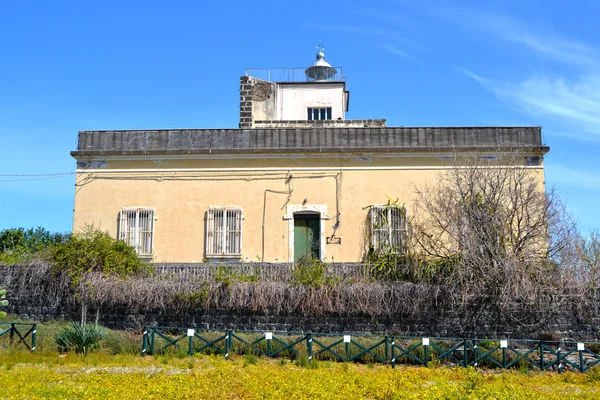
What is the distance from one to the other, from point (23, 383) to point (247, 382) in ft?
12.5

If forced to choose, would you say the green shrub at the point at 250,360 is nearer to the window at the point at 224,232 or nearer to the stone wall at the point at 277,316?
the stone wall at the point at 277,316

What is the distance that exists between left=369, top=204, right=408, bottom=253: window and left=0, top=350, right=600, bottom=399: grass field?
210 inches

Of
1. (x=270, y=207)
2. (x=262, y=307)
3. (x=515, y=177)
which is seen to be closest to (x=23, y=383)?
(x=262, y=307)

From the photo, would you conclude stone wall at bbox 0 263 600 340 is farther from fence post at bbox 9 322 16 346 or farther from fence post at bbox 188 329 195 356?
fence post at bbox 9 322 16 346

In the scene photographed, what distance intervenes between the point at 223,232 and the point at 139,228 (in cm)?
262

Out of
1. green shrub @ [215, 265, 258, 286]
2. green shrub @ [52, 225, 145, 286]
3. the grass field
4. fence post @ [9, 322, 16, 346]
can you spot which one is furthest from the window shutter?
the grass field

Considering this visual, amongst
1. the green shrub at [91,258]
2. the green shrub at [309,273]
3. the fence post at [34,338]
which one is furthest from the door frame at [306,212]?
the fence post at [34,338]

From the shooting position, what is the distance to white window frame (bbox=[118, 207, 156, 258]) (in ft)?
64.1

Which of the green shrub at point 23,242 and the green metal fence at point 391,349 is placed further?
the green shrub at point 23,242

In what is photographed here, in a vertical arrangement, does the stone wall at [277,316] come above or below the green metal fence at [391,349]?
above

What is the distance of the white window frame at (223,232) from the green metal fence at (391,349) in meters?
4.15

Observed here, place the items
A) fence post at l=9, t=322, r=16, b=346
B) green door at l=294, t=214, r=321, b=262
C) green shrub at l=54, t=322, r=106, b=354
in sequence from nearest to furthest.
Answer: green shrub at l=54, t=322, r=106, b=354 < fence post at l=9, t=322, r=16, b=346 < green door at l=294, t=214, r=321, b=262

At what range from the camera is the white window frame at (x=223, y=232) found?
1928cm

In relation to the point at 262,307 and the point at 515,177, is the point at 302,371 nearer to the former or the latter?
the point at 262,307
